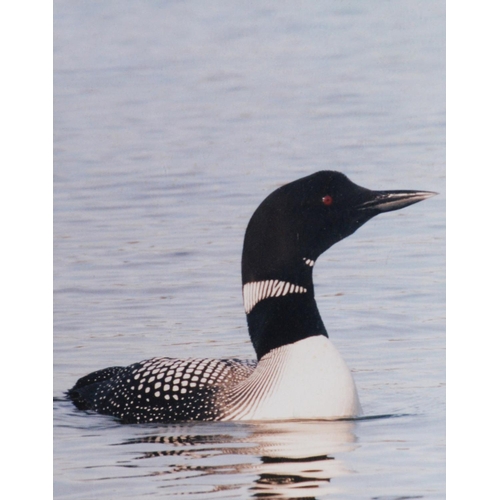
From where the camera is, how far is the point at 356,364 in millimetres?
3150

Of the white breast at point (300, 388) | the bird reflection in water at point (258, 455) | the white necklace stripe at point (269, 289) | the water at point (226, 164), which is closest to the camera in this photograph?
the bird reflection in water at point (258, 455)

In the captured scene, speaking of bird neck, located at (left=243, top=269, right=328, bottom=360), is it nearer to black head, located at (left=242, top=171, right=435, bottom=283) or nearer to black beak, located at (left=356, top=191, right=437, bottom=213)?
black head, located at (left=242, top=171, right=435, bottom=283)

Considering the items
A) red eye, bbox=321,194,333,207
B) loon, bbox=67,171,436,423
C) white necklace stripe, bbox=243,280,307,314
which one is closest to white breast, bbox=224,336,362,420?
loon, bbox=67,171,436,423

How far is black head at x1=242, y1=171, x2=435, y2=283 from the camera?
3039mm

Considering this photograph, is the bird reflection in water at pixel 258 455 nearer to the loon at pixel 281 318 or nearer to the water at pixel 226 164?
the loon at pixel 281 318

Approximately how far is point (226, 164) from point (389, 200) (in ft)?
1.75

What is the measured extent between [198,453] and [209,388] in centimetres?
23

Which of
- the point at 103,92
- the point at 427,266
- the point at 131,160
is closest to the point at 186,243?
the point at 131,160

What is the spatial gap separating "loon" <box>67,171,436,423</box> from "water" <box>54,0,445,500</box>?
91mm

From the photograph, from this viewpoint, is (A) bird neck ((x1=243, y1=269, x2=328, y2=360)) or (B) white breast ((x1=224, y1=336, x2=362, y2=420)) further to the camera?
(A) bird neck ((x1=243, y1=269, x2=328, y2=360))

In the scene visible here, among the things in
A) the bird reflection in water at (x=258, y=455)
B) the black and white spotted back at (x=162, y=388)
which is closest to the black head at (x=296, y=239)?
the black and white spotted back at (x=162, y=388)

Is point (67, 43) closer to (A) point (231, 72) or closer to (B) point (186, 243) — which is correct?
(A) point (231, 72)

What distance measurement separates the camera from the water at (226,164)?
318 centimetres

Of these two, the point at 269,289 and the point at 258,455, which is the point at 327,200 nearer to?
the point at 269,289
